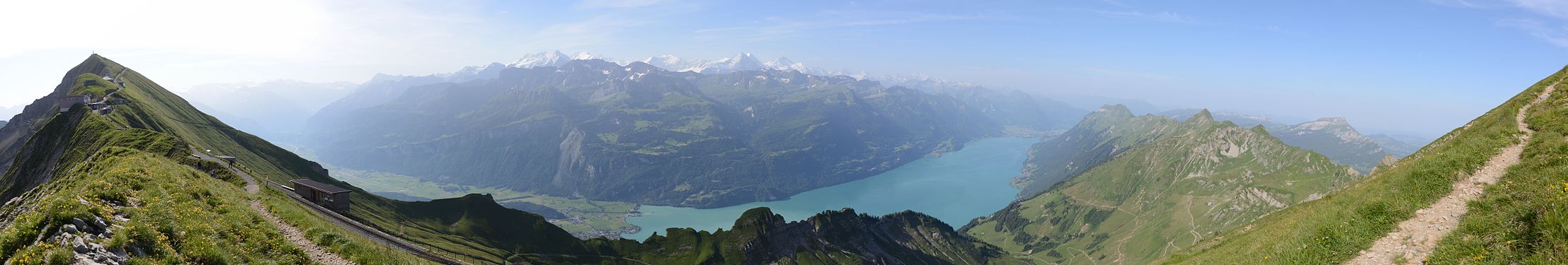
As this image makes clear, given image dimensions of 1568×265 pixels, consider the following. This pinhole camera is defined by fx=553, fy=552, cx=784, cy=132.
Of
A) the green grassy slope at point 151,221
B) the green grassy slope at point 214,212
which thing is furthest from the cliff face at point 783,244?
the green grassy slope at point 151,221

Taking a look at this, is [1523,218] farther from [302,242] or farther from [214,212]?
[214,212]

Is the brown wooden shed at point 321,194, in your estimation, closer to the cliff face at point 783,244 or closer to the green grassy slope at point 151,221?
the green grassy slope at point 151,221

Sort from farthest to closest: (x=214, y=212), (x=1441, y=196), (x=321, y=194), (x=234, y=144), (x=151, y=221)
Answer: (x=234, y=144) < (x=321, y=194) < (x=214, y=212) < (x=151, y=221) < (x=1441, y=196)

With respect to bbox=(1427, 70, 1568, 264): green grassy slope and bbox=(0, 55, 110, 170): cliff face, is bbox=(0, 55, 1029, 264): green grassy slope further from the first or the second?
bbox=(1427, 70, 1568, 264): green grassy slope

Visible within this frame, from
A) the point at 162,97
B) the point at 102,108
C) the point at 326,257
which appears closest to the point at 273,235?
the point at 326,257

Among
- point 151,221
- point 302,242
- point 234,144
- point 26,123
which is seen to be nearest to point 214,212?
point 302,242
